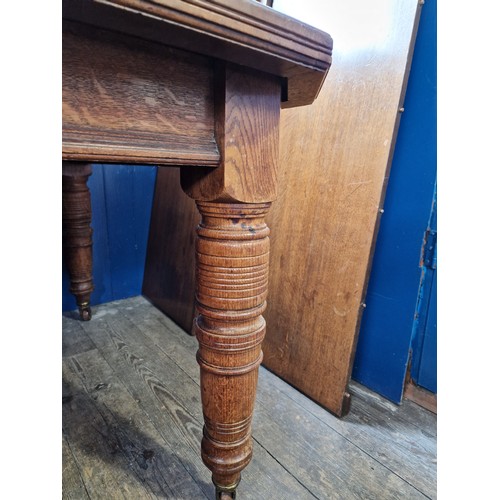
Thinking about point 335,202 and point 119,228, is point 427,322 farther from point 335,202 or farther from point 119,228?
point 119,228

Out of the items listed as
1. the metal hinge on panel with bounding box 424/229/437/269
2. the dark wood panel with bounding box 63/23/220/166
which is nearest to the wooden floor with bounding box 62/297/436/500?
the metal hinge on panel with bounding box 424/229/437/269

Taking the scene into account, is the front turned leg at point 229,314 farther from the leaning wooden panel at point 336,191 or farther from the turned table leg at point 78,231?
the turned table leg at point 78,231

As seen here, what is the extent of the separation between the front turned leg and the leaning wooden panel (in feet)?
1.55

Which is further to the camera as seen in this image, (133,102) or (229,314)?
(229,314)

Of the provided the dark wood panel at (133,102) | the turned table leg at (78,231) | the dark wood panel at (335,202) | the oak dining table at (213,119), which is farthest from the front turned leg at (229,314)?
the turned table leg at (78,231)

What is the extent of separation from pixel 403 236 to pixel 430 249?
0.25 feet

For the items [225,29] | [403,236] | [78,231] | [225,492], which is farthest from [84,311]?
[225,29]

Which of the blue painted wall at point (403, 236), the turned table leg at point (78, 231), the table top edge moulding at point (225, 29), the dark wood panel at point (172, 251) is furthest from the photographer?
the dark wood panel at point (172, 251)

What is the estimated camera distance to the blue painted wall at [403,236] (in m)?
0.92

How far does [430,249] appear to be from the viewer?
3.17ft

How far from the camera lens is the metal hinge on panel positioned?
0.96 m

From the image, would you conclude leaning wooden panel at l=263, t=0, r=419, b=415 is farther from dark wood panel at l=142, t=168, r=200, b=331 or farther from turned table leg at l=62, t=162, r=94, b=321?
turned table leg at l=62, t=162, r=94, b=321

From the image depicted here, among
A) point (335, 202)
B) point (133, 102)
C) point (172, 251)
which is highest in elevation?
point (133, 102)

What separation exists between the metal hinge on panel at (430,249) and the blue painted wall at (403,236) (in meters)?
0.02
